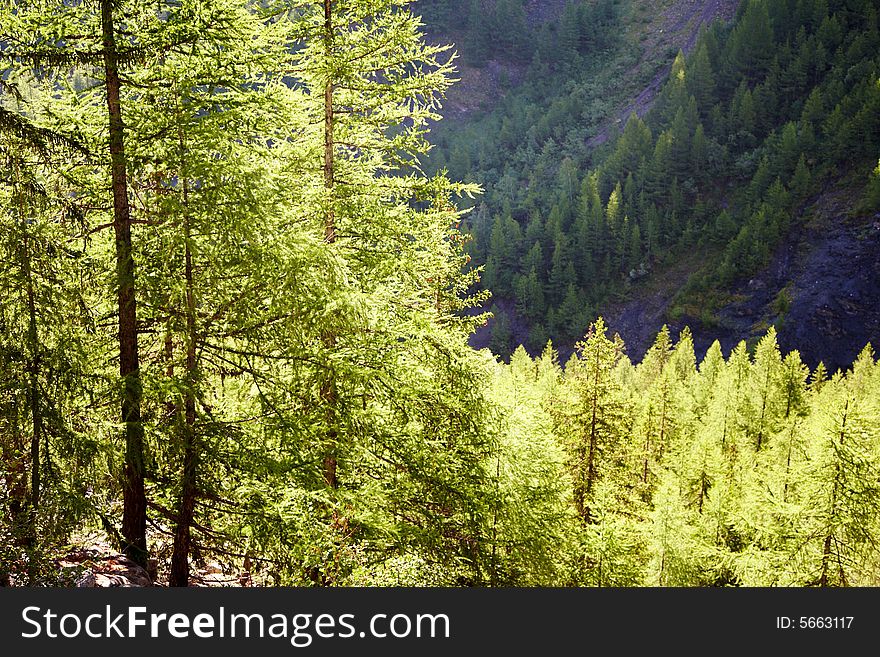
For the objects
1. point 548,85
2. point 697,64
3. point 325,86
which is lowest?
point 325,86

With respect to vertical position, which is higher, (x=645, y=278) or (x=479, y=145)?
(x=479, y=145)

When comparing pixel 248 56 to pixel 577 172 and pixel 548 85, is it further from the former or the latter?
pixel 548 85

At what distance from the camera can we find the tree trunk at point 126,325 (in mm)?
7383

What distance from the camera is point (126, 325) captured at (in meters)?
7.90

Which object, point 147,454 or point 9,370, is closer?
point 9,370

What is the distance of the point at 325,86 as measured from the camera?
9.60 m

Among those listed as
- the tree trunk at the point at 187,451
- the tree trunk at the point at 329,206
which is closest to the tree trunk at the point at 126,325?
the tree trunk at the point at 187,451

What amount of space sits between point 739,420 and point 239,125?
30.6m

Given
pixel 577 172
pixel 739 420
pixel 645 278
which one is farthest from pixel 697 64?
pixel 739 420

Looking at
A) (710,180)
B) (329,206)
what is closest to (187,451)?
(329,206)

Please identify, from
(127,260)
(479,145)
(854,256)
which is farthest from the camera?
(479,145)

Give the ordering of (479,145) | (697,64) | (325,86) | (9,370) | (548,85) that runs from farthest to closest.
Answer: (548,85) → (479,145) → (697,64) → (325,86) → (9,370)

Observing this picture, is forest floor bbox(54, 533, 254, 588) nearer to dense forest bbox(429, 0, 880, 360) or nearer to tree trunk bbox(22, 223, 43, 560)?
tree trunk bbox(22, 223, 43, 560)

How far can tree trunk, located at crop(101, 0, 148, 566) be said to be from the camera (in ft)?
24.2
